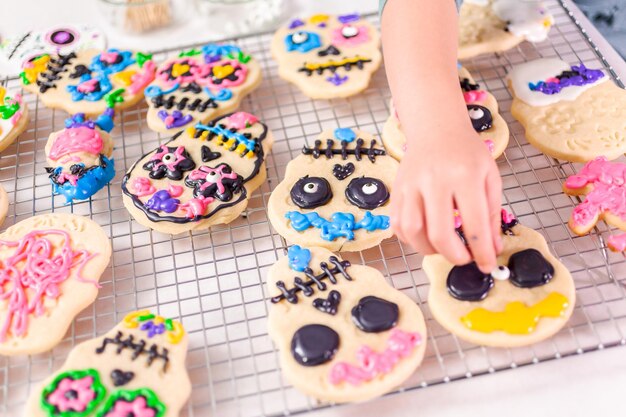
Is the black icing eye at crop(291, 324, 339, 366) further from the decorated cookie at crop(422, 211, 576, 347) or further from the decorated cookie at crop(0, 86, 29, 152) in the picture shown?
the decorated cookie at crop(0, 86, 29, 152)

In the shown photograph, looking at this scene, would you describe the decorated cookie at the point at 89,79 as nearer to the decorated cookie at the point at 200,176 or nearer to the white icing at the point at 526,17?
the decorated cookie at the point at 200,176

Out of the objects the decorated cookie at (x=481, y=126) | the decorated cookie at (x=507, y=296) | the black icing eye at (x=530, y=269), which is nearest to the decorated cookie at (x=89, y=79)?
the decorated cookie at (x=481, y=126)

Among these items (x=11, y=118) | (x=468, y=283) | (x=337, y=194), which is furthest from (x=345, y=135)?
(x=11, y=118)

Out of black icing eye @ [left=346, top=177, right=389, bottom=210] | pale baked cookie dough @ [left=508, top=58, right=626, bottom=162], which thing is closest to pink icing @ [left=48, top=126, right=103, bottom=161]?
black icing eye @ [left=346, top=177, right=389, bottom=210]

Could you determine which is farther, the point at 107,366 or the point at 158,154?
the point at 158,154

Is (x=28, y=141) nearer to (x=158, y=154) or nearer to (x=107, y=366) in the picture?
(x=158, y=154)

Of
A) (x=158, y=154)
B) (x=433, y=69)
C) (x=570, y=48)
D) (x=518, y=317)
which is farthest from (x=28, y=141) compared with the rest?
(x=570, y=48)

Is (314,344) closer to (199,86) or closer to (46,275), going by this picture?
(46,275)
